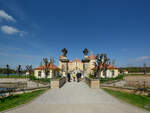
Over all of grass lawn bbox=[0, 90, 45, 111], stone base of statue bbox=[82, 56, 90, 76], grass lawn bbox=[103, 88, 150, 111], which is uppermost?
stone base of statue bbox=[82, 56, 90, 76]

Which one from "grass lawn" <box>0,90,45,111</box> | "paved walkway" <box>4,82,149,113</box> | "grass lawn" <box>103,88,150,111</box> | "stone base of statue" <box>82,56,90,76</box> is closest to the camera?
"paved walkway" <box>4,82,149,113</box>

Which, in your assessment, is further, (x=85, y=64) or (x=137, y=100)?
(x=85, y=64)

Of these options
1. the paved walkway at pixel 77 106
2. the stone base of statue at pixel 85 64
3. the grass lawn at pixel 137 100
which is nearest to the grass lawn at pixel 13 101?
the paved walkway at pixel 77 106

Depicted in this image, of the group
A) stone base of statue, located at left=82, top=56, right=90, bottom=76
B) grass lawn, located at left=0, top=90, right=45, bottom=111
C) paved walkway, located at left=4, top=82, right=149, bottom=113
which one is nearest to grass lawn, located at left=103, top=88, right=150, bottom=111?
paved walkway, located at left=4, top=82, right=149, bottom=113

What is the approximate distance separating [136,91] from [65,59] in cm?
1489

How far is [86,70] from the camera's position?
73.0 feet

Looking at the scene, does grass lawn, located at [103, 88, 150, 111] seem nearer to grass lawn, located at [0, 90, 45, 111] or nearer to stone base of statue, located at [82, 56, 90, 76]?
grass lawn, located at [0, 90, 45, 111]

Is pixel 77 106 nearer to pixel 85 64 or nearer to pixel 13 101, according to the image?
pixel 13 101

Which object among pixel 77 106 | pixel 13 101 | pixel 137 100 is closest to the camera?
pixel 77 106

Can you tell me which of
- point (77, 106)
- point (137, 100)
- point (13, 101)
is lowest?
point (137, 100)

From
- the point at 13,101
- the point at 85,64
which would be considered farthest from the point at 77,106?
the point at 85,64

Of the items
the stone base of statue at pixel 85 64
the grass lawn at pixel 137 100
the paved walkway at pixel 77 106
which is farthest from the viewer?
the stone base of statue at pixel 85 64

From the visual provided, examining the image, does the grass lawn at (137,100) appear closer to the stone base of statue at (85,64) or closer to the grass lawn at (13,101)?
the grass lawn at (13,101)

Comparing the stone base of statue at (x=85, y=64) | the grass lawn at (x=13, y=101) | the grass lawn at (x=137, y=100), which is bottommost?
the grass lawn at (x=137, y=100)
